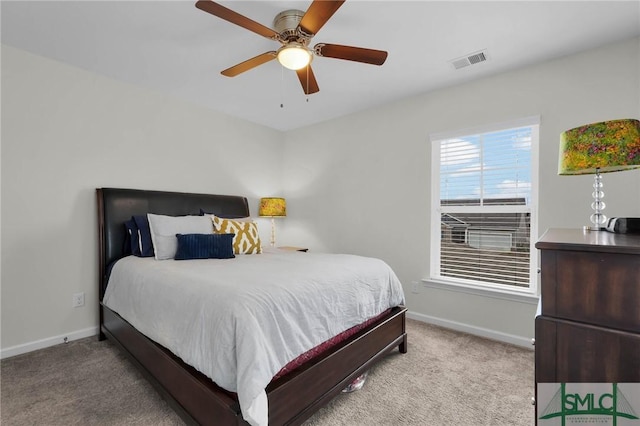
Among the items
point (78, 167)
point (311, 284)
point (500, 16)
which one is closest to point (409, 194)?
point (500, 16)

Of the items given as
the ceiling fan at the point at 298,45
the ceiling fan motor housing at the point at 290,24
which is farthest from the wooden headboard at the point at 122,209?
the ceiling fan motor housing at the point at 290,24

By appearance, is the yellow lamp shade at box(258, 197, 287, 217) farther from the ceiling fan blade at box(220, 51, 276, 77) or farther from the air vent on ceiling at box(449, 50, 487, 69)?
the air vent on ceiling at box(449, 50, 487, 69)

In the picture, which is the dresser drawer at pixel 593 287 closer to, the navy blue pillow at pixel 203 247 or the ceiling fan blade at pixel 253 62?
the ceiling fan blade at pixel 253 62

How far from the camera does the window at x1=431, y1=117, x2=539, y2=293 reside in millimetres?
2688

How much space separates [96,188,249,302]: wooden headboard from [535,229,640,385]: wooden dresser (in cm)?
321

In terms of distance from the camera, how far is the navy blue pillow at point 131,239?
273 cm

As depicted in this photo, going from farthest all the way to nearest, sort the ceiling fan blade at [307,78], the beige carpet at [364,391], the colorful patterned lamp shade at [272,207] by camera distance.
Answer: the colorful patterned lamp shade at [272,207], the ceiling fan blade at [307,78], the beige carpet at [364,391]

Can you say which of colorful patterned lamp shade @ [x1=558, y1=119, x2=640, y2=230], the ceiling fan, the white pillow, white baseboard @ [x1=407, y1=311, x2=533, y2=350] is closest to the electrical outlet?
the white pillow

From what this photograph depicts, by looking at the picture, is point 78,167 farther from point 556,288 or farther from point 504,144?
point 504,144

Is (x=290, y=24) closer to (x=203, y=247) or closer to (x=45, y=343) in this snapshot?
(x=203, y=247)

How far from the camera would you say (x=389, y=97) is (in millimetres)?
3346

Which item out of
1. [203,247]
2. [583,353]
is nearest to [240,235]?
[203,247]

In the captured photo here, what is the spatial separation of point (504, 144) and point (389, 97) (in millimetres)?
1287

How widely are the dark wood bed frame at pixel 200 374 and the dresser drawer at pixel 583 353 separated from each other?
41.2 inches
